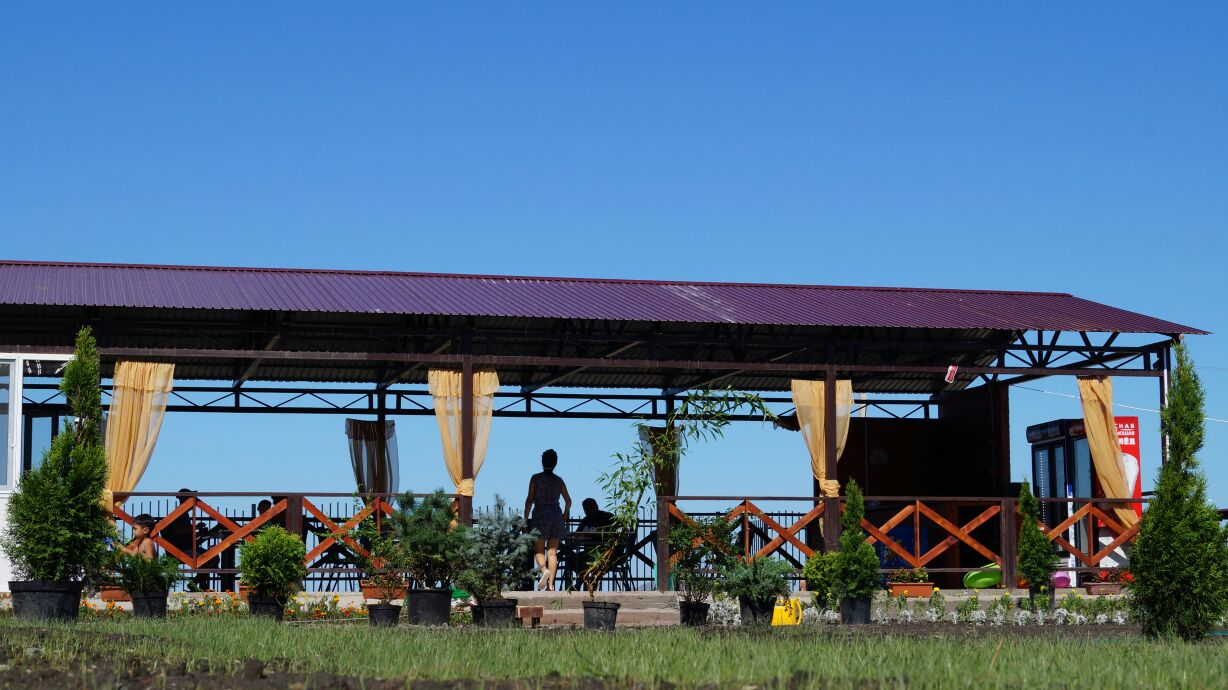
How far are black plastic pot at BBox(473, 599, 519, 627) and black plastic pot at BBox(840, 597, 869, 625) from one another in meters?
3.05

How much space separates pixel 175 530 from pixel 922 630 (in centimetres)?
774

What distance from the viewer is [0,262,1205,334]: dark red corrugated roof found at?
50.6 ft

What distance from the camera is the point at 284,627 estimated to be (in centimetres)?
1090

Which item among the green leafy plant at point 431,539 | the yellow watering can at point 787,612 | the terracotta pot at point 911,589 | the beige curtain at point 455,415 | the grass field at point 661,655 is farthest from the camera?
the terracotta pot at point 911,589

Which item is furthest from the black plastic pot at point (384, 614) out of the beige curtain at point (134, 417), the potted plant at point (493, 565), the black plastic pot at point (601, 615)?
the beige curtain at point (134, 417)

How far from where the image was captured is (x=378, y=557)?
14.3m

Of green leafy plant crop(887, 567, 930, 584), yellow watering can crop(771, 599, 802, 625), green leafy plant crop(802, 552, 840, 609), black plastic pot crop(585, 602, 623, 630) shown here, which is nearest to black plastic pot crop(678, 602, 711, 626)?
black plastic pot crop(585, 602, 623, 630)

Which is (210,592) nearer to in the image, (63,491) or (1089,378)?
(63,491)

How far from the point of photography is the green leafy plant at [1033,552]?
49.4ft

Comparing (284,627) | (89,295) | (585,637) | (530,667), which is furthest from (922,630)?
(89,295)

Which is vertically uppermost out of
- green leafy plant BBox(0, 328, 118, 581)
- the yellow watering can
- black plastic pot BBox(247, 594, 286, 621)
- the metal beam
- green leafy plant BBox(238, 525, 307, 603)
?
the metal beam

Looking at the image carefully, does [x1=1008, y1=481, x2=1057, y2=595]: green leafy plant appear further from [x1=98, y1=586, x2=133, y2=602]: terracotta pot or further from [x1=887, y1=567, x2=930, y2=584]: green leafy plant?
[x1=98, y1=586, x2=133, y2=602]: terracotta pot

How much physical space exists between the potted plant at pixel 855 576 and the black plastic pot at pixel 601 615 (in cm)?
230

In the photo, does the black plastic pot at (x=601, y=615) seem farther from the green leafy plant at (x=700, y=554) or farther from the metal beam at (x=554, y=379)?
the metal beam at (x=554, y=379)
